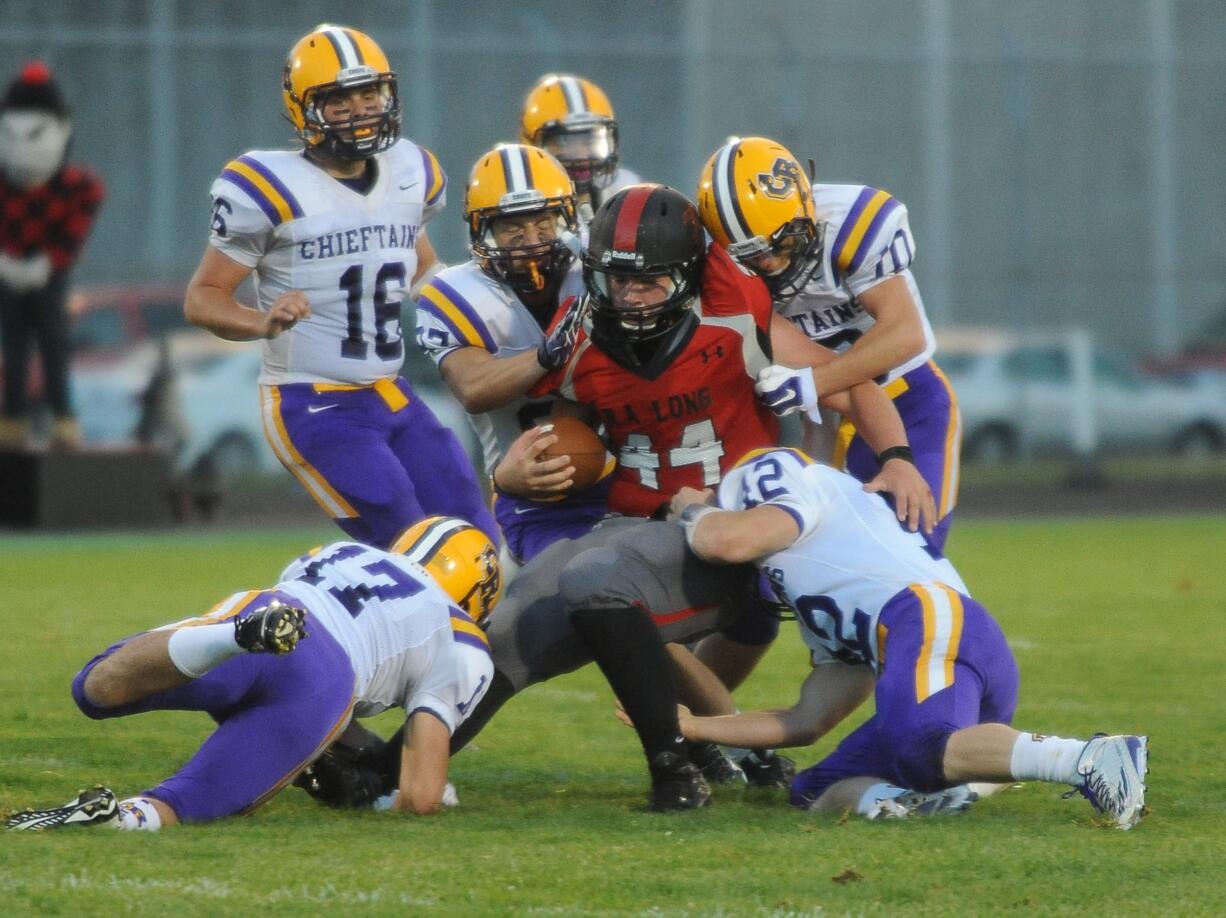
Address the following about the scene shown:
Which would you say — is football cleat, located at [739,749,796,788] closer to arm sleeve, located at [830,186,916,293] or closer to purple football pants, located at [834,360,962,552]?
purple football pants, located at [834,360,962,552]

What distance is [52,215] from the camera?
40.9 feet

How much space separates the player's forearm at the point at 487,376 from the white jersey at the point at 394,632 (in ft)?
2.12

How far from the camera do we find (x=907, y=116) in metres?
17.6

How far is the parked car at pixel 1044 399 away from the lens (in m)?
16.2

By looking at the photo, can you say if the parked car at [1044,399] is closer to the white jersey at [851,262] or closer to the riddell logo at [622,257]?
the white jersey at [851,262]

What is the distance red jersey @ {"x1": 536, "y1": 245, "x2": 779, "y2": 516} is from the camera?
4.76 metres

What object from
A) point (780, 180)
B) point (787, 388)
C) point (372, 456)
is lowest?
point (372, 456)

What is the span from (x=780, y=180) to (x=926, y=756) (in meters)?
1.49

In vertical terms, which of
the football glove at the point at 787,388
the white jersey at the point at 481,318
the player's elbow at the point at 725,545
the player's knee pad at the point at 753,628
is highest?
the white jersey at the point at 481,318

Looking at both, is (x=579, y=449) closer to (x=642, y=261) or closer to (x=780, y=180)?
(x=642, y=261)

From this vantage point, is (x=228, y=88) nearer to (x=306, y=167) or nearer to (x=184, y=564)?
(x=184, y=564)

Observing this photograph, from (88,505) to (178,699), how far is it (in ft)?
26.5

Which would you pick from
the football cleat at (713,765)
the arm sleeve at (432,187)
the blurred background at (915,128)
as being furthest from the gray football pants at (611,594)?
the blurred background at (915,128)

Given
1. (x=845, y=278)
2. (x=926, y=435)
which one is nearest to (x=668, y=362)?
(x=845, y=278)
